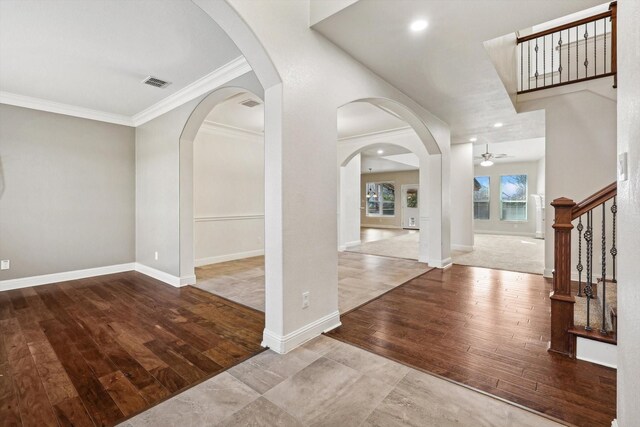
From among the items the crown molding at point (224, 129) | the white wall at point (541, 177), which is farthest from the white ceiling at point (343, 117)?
the white wall at point (541, 177)

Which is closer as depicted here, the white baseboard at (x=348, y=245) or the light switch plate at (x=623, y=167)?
the light switch plate at (x=623, y=167)

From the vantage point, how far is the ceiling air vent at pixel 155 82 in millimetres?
3613

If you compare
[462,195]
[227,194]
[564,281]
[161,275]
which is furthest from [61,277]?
[462,195]

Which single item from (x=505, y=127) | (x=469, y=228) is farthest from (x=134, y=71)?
(x=469, y=228)

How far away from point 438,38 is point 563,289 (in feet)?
7.85

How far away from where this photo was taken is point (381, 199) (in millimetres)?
14711

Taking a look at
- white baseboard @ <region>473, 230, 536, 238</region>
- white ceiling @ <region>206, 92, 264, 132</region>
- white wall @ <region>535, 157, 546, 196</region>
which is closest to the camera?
white ceiling @ <region>206, 92, 264, 132</region>

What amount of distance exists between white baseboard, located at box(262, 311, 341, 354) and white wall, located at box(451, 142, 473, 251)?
5.70 m

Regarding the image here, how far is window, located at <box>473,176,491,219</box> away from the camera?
11522mm

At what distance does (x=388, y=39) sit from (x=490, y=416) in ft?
9.72

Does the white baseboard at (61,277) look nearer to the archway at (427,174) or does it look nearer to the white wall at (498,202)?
the archway at (427,174)

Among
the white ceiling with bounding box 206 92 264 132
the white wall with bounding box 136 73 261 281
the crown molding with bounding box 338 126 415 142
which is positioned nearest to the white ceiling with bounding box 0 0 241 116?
the white wall with bounding box 136 73 261 281

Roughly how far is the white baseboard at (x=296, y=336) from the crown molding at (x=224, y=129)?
4380 mm

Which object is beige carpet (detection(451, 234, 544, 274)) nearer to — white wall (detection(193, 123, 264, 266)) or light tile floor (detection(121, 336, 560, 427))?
light tile floor (detection(121, 336, 560, 427))
